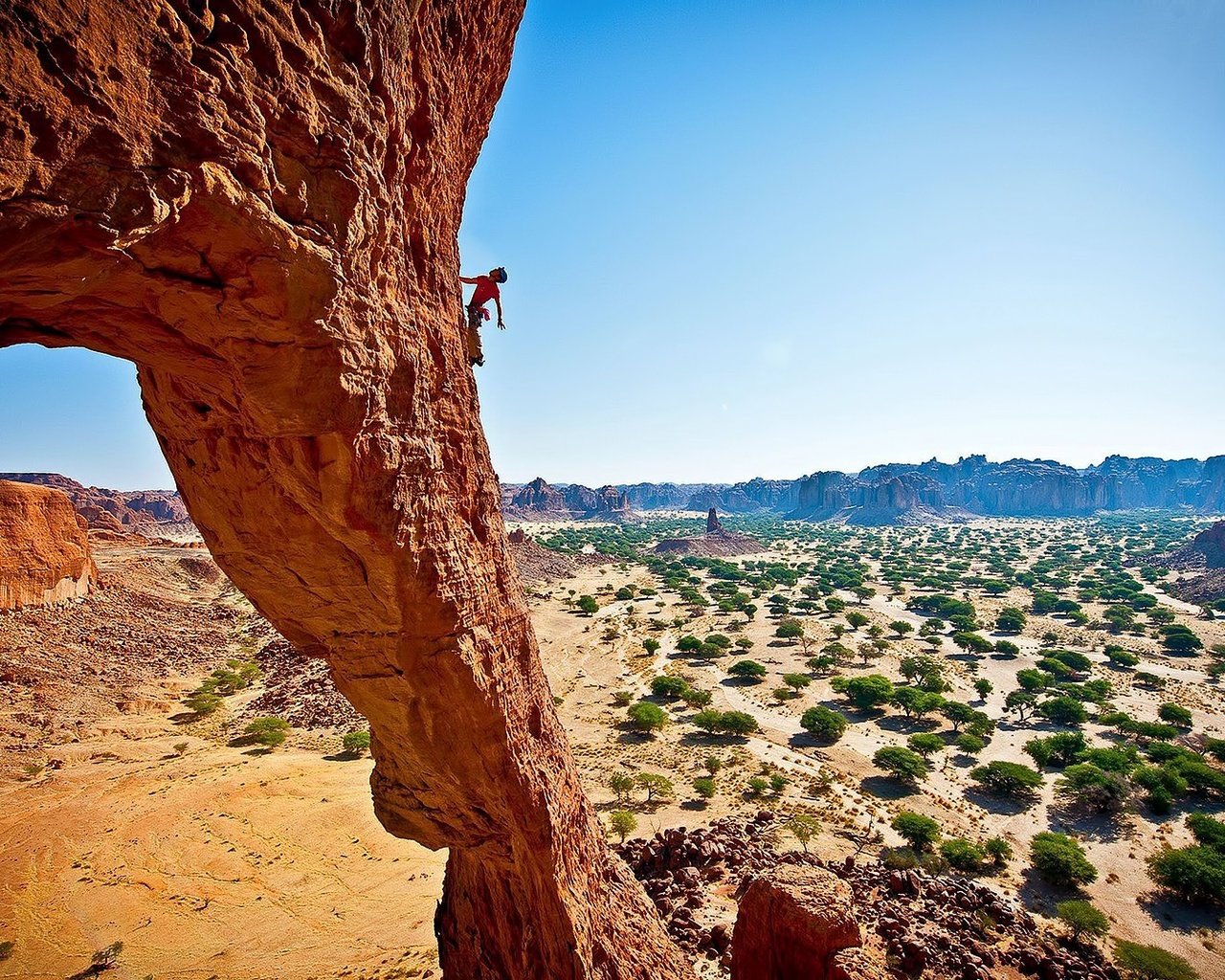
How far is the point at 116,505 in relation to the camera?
148 m

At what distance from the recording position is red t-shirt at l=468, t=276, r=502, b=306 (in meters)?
9.49

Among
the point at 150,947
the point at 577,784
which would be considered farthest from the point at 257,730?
the point at 577,784

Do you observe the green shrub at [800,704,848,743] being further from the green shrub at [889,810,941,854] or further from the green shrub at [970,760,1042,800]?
the green shrub at [889,810,941,854]

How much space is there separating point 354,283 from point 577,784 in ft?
31.9

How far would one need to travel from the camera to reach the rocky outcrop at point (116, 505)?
112688 mm

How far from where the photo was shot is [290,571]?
26.1 feet

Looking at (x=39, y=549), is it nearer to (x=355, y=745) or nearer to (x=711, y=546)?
(x=355, y=745)

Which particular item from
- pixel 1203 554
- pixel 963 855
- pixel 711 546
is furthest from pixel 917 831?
pixel 1203 554

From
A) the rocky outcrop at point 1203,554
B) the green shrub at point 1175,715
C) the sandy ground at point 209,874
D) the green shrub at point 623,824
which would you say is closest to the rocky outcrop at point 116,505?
the sandy ground at point 209,874

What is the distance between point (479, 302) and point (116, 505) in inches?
7584

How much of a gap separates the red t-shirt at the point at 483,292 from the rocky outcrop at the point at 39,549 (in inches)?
2178

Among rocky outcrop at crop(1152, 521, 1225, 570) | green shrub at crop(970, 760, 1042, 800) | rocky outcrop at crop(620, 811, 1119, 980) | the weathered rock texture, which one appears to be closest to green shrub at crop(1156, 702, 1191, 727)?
green shrub at crop(970, 760, 1042, 800)

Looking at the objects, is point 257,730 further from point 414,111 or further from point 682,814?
point 414,111

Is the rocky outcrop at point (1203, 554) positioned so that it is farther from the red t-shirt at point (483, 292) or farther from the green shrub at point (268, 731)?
the green shrub at point (268, 731)
